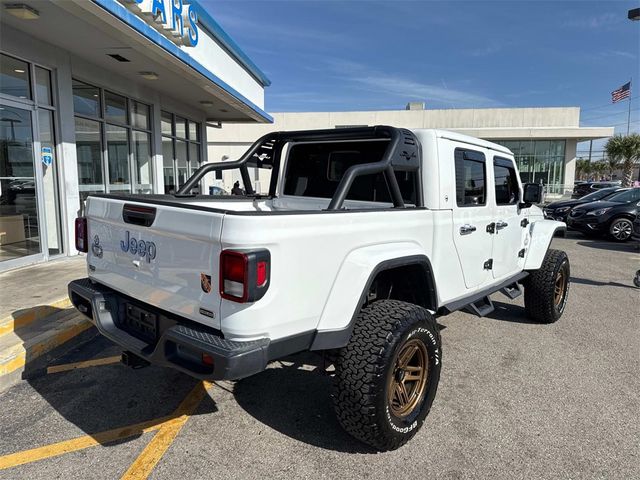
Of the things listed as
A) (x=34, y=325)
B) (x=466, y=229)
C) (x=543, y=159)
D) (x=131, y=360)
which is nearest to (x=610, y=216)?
(x=466, y=229)

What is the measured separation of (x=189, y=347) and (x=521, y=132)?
118 ft

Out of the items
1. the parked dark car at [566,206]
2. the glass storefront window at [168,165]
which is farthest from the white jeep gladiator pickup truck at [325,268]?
the parked dark car at [566,206]

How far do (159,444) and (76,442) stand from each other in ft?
1.75

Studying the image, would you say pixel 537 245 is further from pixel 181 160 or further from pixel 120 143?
pixel 181 160

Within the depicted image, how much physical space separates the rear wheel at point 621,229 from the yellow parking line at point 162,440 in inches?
529

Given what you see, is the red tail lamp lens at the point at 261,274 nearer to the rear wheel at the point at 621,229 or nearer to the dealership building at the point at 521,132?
the rear wheel at the point at 621,229

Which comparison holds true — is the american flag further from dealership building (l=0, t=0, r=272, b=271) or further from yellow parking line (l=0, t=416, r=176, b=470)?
yellow parking line (l=0, t=416, r=176, b=470)

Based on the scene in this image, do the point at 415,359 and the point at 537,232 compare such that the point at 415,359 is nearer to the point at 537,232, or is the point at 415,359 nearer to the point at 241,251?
the point at 241,251

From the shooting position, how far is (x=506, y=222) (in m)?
4.54

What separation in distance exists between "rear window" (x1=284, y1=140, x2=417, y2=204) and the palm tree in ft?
127

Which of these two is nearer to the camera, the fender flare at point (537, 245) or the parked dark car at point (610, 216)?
the fender flare at point (537, 245)

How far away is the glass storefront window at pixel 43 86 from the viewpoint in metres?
7.53

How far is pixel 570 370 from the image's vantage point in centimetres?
412

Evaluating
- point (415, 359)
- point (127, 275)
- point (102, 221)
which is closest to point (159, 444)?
point (127, 275)
